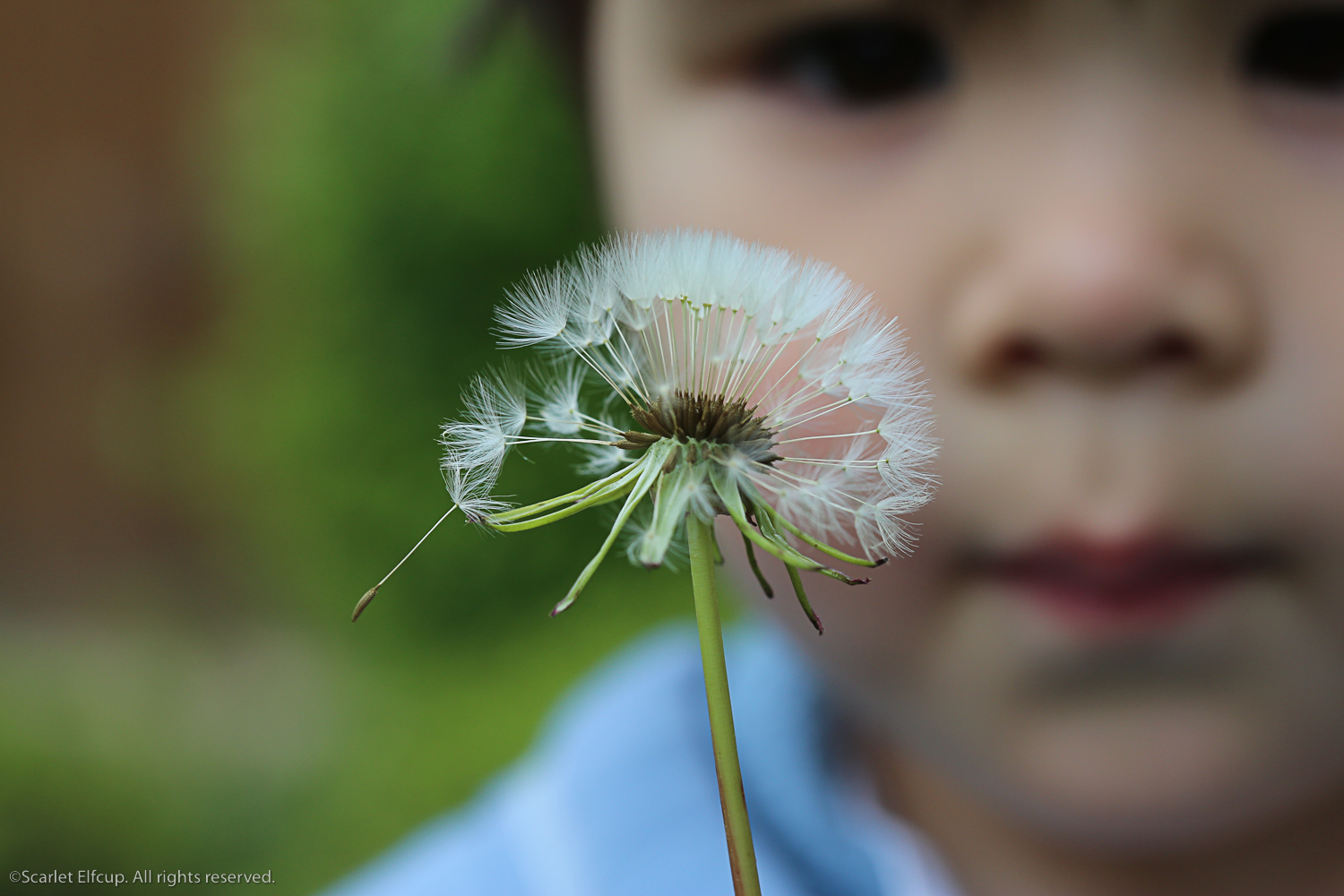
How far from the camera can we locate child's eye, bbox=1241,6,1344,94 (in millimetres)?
577

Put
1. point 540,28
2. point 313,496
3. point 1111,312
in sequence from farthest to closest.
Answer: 1. point 313,496
2. point 540,28
3. point 1111,312

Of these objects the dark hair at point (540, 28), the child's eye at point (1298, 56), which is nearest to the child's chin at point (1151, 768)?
the child's eye at point (1298, 56)

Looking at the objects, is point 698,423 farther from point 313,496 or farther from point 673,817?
point 313,496

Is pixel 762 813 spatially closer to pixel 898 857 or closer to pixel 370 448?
pixel 898 857

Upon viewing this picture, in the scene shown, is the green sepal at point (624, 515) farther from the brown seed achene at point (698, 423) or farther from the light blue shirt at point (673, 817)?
the light blue shirt at point (673, 817)

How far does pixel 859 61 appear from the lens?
64 centimetres

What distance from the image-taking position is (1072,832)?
0.68 m

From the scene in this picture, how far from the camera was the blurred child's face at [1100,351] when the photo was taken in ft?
1.80

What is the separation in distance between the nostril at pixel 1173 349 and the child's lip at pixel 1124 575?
83 millimetres

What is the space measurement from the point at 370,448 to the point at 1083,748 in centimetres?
225

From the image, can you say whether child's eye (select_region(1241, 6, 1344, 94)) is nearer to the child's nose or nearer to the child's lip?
the child's nose

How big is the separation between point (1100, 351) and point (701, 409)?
0.25 metres

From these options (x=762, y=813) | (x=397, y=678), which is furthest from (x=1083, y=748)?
(x=397, y=678)

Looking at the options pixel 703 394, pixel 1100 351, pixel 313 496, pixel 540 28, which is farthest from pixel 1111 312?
pixel 313 496
